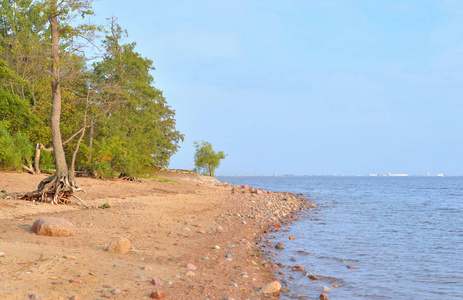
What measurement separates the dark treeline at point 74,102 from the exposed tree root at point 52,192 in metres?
2.36

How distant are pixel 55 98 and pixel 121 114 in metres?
17.8

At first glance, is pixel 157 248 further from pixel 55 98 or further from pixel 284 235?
pixel 55 98

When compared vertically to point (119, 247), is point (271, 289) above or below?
below

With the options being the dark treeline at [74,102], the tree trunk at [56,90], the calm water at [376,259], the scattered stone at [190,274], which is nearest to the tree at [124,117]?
the dark treeline at [74,102]

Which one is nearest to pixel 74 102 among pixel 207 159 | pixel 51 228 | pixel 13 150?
pixel 13 150

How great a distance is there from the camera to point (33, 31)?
125 feet

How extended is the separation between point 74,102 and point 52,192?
34.3 ft

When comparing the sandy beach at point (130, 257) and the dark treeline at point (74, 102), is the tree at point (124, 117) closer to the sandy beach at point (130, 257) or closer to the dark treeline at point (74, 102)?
the dark treeline at point (74, 102)

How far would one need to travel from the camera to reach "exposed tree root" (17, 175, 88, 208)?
15.3m

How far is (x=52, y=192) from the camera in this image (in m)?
15.6

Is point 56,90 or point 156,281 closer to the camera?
point 156,281

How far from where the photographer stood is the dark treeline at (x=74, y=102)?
17078mm

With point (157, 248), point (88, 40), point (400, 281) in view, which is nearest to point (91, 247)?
point (157, 248)

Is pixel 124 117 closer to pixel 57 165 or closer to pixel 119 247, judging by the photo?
pixel 57 165
